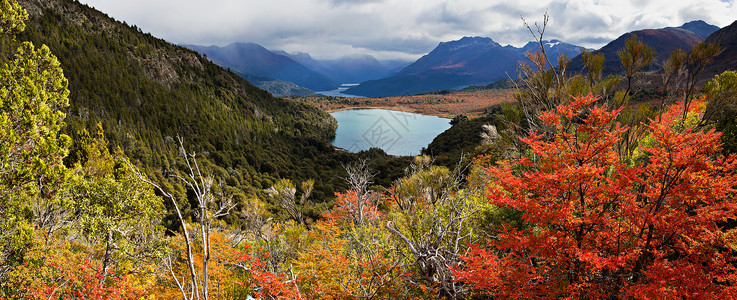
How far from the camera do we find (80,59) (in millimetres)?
A: 51156

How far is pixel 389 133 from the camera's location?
8394 cm

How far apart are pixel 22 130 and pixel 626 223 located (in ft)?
36.7

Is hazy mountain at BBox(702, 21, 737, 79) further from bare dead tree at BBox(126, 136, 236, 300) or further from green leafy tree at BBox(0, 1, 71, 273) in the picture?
green leafy tree at BBox(0, 1, 71, 273)

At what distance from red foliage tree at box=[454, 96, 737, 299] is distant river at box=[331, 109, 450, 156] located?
5675 centimetres

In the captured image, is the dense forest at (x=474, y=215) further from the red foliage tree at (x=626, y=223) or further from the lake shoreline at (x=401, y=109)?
the lake shoreline at (x=401, y=109)

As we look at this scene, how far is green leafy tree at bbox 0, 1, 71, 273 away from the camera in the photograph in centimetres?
577

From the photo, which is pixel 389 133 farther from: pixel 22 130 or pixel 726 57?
pixel 726 57

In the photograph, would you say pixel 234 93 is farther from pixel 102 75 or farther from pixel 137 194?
pixel 137 194

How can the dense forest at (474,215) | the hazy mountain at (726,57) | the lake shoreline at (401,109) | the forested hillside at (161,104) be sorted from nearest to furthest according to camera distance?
the dense forest at (474,215) → the forested hillside at (161,104) → the hazy mountain at (726,57) → the lake shoreline at (401,109)

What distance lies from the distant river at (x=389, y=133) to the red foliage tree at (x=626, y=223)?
56.8 m

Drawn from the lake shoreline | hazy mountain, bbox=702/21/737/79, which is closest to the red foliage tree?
hazy mountain, bbox=702/21/737/79

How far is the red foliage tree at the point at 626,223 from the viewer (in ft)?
12.5

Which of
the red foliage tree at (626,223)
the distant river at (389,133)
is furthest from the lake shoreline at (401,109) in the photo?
the red foliage tree at (626,223)

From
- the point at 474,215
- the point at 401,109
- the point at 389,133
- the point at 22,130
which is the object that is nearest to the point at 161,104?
the point at 389,133
